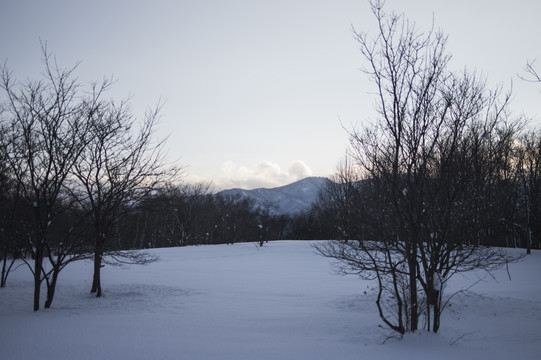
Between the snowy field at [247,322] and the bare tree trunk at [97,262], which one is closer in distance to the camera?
the snowy field at [247,322]

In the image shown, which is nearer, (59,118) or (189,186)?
(59,118)

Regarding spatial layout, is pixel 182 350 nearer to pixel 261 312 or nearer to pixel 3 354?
pixel 3 354

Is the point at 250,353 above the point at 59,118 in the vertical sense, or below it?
below

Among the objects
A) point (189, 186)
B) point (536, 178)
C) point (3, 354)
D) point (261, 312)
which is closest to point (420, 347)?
point (261, 312)

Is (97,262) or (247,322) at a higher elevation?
(97,262)

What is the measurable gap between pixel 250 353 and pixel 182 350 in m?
1.11

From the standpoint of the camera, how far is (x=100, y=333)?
657 centimetres

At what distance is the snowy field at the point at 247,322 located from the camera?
5.55 m

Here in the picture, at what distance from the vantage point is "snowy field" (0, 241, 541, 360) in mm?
5555

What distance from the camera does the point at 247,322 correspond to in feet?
27.2

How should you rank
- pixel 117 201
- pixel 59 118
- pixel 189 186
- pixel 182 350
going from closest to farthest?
pixel 182 350, pixel 59 118, pixel 117 201, pixel 189 186

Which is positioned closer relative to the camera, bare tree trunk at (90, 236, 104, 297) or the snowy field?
the snowy field

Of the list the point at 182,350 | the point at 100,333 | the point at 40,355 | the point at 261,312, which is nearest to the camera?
the point at 40,355

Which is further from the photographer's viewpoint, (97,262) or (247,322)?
(97,262)
